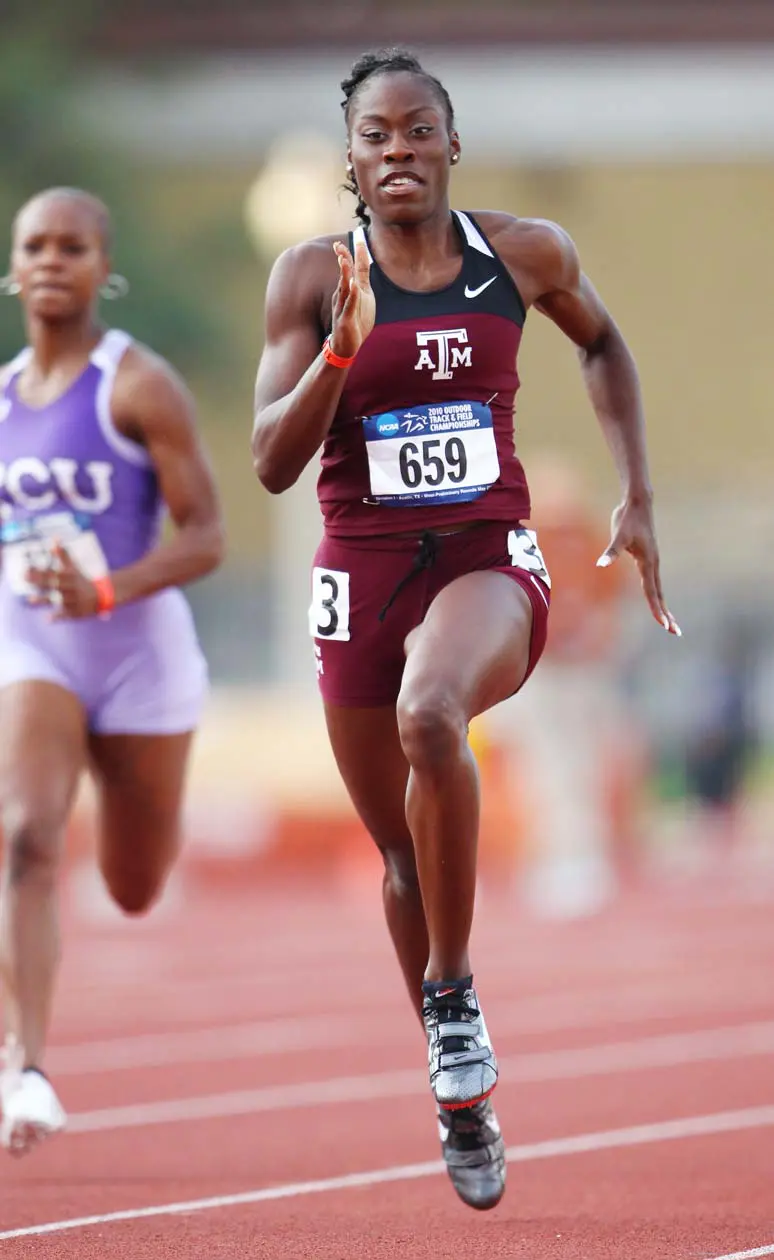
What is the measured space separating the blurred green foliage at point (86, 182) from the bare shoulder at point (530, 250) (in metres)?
21.8

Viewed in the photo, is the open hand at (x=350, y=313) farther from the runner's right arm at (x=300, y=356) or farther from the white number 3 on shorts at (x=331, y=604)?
the white number 3 on shorts at (x=331, y=604)

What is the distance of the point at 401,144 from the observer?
5.13 metres

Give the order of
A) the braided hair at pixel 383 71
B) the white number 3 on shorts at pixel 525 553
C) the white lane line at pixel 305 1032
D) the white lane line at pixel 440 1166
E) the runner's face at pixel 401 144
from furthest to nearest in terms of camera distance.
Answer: the white lane line at pixel 305 1032
the white lane line at pixel 440 1166
the white number 3 on shorts at pixel 525 553
the braided hair at pixel 383 71
the runner's face at pixel 401 144

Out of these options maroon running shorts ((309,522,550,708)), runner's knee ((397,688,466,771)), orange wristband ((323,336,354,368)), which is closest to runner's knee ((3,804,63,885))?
maroon running shorts ((309,522,550,708))

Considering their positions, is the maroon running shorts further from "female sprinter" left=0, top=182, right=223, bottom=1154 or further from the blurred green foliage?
the blurred green foliage

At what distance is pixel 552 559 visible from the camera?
51.1 feet

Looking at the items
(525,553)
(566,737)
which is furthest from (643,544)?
(566,737)

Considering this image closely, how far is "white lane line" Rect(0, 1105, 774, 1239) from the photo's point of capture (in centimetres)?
585

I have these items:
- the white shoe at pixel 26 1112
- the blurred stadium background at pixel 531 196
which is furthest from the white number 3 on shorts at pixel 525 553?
the blurred stadium background at pixel 531 196

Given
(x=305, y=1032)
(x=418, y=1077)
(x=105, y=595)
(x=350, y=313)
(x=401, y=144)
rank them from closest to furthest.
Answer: (x=350, y=313)
(x=401, y=144)
(x=105, y=595)
(x=418, y=1077)
(x=305, y=1032)

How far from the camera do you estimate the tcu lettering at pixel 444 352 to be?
5160 millimetres

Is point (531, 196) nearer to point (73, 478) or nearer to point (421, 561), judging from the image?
point (73, 478)

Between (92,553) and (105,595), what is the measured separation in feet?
0.87

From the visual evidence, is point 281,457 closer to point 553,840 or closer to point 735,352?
point 553,840
